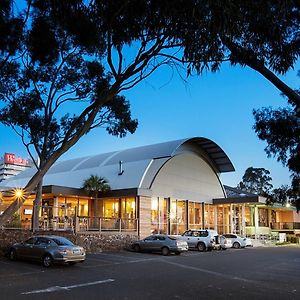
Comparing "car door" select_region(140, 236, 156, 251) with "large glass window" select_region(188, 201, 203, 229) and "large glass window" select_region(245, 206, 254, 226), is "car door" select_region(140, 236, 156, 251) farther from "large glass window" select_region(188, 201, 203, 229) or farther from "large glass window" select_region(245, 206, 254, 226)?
"large glass window" select_region(245, 206, 254, 226)

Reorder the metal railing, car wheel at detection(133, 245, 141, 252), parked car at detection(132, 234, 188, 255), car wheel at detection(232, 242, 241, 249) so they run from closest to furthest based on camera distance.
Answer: parked car at detection(132, 234, 188, 255), the metal railing, car wheel at detection(133, 245, 141, 252), car wheel at detection(232, 242, 241, 249)

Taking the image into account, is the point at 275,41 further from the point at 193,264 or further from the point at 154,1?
the point at 193,264

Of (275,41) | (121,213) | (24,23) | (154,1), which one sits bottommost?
(121,213)

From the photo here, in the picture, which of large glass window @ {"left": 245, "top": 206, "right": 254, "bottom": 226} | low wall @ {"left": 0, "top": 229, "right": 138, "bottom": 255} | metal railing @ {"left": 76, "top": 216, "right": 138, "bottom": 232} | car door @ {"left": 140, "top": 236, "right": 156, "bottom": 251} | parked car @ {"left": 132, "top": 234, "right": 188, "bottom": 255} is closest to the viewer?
low wall @ {"left": 0, "top": 229, "right": 138, "bottom": 255}

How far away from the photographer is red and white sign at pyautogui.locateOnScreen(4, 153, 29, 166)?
11338cm

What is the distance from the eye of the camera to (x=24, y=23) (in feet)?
41.3

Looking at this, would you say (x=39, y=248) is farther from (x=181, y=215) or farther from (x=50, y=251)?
(x=181, y=215)

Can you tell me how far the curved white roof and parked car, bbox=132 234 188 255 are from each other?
23.8ft

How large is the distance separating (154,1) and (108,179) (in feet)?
105

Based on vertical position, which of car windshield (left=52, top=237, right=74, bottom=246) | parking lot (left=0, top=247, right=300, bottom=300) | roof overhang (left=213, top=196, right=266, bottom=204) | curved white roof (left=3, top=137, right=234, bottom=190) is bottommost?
parking lot (left=0, top=247, right=300, bottom=300)

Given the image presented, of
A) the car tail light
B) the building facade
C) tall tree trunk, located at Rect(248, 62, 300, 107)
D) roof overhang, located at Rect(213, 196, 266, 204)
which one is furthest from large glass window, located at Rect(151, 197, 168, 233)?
tall tree trunk, located at Rect(248, 62, 300, 107)

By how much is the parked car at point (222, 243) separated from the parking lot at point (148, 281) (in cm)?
1209

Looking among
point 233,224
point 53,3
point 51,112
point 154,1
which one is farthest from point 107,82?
point 233,224

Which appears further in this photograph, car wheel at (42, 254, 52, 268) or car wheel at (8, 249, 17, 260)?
car wheel at (8, 249, 17, 260)
